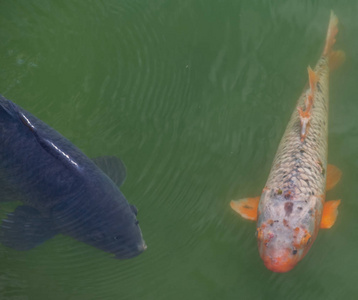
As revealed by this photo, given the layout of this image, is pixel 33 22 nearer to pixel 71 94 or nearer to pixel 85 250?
pixel 71 94

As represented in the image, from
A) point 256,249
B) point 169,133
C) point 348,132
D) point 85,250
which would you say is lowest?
point 85,250

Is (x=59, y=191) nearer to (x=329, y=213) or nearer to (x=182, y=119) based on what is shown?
(x=182, y=119)

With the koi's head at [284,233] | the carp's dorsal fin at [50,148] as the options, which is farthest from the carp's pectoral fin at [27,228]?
the koi's head at [284,233]

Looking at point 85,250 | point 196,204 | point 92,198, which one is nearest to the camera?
point 92,198

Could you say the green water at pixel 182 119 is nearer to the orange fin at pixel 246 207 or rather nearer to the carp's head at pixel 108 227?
the orange fin at pixel 246 207

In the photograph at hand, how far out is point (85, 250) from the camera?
4.58 m

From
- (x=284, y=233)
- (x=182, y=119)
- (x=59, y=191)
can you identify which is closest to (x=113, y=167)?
(x=59, y=191)

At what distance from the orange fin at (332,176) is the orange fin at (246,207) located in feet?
2.55

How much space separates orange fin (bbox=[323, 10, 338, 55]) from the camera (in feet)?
18.4

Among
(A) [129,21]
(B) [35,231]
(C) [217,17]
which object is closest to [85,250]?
(B) [35,231]

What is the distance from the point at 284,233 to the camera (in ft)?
13.2

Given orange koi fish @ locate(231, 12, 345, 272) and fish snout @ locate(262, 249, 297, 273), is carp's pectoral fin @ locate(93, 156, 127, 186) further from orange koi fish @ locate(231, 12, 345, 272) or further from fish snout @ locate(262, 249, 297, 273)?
fish snout @ locate(262, 249, 297, 273)

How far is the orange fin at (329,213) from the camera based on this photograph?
438cm

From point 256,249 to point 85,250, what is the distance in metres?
1.71
